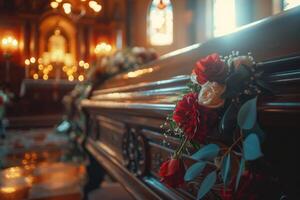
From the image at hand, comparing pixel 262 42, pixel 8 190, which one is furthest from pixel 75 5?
pixel 262 42

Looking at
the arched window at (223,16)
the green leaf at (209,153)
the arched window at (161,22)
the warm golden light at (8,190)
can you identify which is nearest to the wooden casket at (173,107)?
the green leaf at (209,153)

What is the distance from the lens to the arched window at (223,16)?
145cm

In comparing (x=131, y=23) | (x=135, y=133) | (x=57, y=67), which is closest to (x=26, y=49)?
(x=57, y=67)

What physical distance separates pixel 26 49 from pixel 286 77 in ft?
38.9

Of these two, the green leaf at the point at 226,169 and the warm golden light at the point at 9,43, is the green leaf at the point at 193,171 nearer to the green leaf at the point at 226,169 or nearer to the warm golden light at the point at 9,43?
the green leaf at the point at 226,169

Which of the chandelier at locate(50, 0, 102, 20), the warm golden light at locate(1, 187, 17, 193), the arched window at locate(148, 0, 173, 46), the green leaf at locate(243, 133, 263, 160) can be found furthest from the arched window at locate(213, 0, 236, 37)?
the chandelier at locate(50, 0, 102, 20)

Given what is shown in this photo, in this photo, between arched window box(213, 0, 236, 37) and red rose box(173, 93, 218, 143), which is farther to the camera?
arched window box(213, 0, 236, 37)

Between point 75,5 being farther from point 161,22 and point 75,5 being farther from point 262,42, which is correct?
point 262,42

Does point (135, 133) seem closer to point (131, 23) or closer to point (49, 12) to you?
point (131, 23)

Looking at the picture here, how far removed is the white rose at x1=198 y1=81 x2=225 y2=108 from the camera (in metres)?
0.66

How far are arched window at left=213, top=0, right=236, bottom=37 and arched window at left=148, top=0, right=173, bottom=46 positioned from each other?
62 cm

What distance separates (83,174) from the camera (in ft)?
9.95

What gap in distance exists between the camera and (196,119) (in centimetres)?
68

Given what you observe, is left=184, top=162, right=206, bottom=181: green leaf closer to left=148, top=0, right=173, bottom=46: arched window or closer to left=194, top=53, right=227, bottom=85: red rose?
left=194, top=53, right=227, bottom=85: red rose
